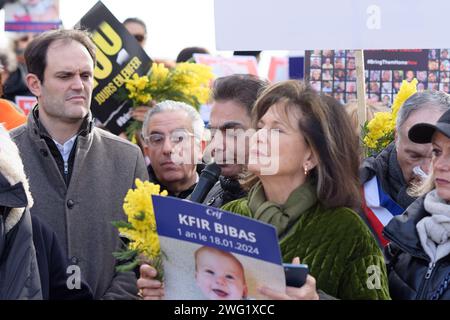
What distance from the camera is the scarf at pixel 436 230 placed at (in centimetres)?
390

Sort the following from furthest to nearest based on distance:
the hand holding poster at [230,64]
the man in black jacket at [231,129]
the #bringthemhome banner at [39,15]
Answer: the #bringthemhome banner at [39,15] < the hand holding poster at [230,64] < the man in black jacket at [231,129]

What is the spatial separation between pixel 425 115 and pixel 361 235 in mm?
1479

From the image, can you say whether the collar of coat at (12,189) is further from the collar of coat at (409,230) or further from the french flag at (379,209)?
the french flag at (379,209)

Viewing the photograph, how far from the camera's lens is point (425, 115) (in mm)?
5125

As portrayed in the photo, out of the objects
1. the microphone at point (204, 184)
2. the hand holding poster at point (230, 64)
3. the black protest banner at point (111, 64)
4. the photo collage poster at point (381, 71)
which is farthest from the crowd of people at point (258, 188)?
the hand holding poster at point (230, 64)

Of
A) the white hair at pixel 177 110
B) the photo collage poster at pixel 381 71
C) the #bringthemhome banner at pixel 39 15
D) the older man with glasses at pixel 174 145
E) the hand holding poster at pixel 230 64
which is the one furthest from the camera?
the #bringthemhome banner at pixel 39 15

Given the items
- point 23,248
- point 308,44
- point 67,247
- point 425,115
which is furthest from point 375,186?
point 23,248

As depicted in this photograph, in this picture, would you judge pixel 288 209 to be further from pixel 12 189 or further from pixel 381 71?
pixel 381 71

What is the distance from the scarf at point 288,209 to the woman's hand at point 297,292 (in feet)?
1.47

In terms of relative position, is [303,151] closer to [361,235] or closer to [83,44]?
[361,235]

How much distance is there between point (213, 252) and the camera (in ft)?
11.1

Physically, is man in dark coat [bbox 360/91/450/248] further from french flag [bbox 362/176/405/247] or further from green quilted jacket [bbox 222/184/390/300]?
green quilted jacket [bbox 222/184/390/300]

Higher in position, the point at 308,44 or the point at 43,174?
the point at 308,44

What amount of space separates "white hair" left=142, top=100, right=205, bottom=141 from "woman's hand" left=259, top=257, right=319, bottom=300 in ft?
8.43
